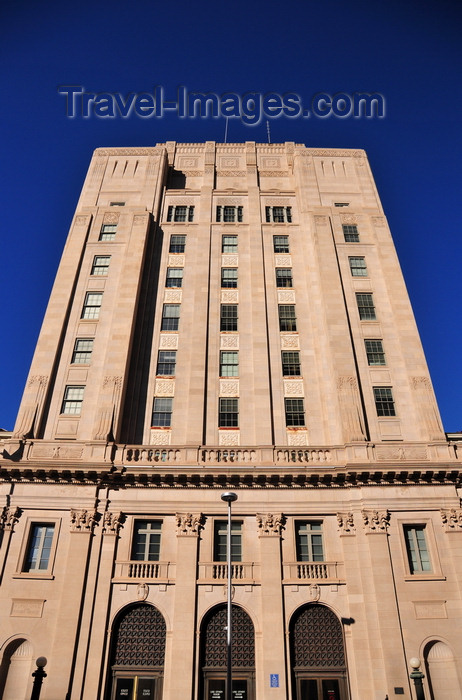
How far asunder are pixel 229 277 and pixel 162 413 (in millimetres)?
12717

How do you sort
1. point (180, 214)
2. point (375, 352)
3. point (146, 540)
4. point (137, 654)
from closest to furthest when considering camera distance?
point (137, 654) < point (146, 540) < point (375, 352) < point (180, 214)

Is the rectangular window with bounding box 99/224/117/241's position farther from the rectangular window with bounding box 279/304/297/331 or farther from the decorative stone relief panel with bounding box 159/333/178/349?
the rectangular window with bounding box 279/304/297/331

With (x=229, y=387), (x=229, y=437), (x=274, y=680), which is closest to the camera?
(x=274, y=680)

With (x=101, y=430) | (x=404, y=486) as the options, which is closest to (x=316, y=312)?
(x=404, y=486)

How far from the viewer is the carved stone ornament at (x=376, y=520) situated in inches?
1001

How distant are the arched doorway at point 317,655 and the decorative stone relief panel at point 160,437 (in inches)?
477

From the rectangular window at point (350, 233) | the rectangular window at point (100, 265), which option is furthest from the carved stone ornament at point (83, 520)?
the rectangular window at point (350, 233)

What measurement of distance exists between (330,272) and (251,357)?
9.25 meters

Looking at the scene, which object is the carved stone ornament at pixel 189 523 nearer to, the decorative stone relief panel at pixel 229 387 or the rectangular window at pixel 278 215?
the decorative stone relief panel at pixel 229 387

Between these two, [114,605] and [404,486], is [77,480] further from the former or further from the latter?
[404,486]

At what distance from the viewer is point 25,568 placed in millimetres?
25141

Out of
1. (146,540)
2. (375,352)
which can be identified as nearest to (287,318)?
(375,352)

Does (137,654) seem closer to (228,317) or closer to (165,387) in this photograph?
(165,387)

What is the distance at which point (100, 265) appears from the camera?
37594 millimetres
